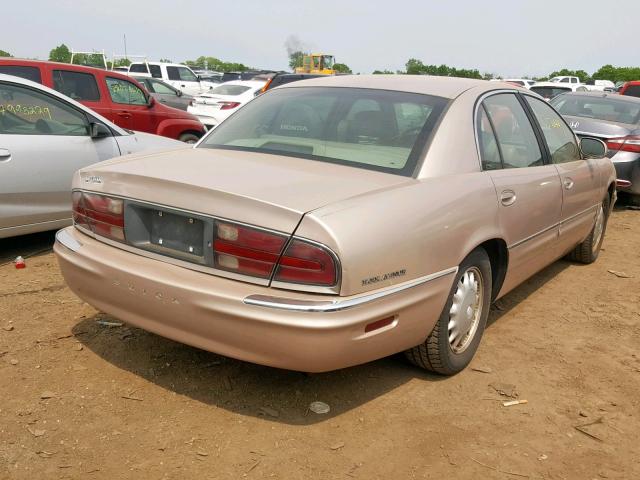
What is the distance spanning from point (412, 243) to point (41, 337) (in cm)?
224

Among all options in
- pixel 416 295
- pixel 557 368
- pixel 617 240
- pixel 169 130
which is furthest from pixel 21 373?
pixel 169 130

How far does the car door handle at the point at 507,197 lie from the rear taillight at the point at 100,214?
1.98m

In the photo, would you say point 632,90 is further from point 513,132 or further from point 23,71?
point 23,71

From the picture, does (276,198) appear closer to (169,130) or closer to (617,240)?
(617,240)

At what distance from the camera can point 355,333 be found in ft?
8.70

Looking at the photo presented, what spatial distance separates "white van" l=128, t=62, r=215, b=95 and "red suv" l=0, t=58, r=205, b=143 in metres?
13.2

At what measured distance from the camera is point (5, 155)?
4.96 meters

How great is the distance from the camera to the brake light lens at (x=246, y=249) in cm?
261

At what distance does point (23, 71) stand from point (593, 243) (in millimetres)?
6494

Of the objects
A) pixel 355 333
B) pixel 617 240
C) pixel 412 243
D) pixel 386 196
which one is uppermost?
pixel 386 196

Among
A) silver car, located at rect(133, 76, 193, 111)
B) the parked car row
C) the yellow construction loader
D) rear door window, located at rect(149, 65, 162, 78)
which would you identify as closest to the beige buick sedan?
the parked car row

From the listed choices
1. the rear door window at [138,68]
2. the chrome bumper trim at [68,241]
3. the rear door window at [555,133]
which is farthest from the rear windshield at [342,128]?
the rear door window at [138,68]

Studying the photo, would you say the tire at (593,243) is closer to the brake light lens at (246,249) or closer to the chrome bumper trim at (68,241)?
the brake light lens at (246,249)

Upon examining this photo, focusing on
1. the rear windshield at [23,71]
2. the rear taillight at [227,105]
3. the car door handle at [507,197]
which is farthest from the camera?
the rear taillight at [227,105]
